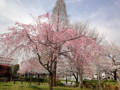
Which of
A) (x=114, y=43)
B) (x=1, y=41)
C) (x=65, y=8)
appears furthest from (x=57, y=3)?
(x=114, y=43)

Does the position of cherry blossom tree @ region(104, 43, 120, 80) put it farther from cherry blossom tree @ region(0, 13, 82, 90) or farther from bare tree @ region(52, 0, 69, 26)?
→ cherry blossom tree @ region(0, 13, 82, 90)

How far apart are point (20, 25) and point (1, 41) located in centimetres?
157

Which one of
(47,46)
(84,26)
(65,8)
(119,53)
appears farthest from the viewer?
(119,53)

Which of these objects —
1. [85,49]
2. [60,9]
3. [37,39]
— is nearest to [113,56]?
[60,9]

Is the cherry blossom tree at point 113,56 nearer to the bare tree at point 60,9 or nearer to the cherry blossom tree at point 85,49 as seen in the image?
the bare tree at point 60,9

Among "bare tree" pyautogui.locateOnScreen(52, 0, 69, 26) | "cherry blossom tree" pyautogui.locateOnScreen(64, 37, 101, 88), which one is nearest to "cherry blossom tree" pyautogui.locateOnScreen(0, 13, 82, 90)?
"cherry blossom tree" pyautogui.locateOnScreen(64, 37, 101, 88)

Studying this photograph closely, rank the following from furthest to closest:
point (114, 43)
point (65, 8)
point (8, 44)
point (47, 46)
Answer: point (114, 43) < point (65, 8) < point (47, 46) < point (8, 44)

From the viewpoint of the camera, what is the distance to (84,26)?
1739 centimetres

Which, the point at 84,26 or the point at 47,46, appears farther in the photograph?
the point at 84,26

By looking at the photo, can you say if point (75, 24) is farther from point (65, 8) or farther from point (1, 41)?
point (1, 41)

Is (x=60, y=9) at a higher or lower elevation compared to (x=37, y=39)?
higher

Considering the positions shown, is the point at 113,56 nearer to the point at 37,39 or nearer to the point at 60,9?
the point at 60,9

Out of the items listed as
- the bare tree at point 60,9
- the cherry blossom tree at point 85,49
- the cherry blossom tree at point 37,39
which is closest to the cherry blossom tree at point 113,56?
the bare tree at point 60,9

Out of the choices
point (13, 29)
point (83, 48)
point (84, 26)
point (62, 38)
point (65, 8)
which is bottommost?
point (83, 48)
